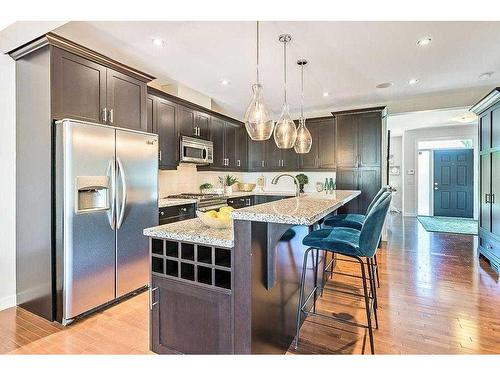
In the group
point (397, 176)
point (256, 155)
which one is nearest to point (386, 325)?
point (256, 155)

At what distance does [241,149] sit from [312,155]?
1.47 meters

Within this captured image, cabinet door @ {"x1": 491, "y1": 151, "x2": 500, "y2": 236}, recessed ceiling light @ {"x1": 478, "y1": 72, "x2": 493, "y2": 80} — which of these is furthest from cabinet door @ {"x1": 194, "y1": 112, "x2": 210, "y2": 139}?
cabinet door @ {"x1": 491, "y1": 151, "x2": 500, "y2": 236}

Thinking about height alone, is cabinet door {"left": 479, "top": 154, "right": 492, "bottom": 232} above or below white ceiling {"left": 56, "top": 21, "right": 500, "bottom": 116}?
below

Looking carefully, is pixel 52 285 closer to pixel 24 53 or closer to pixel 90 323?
pixel 90 323

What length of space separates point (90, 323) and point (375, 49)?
386 cm

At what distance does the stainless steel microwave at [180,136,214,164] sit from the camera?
400 cm

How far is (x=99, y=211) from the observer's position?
2.47 meters

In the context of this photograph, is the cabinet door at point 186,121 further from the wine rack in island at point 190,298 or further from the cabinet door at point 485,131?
the cabinet door at point 485,131

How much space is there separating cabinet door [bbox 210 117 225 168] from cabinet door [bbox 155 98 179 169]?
97cm

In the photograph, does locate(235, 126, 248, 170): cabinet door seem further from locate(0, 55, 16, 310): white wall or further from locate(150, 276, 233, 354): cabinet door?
locate(150, 276, 233, 354): cabinet door

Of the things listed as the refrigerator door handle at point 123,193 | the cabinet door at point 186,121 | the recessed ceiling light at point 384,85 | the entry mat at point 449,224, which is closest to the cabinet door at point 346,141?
the recessed ceiling light at point 384,85

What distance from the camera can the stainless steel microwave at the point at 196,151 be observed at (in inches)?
158
